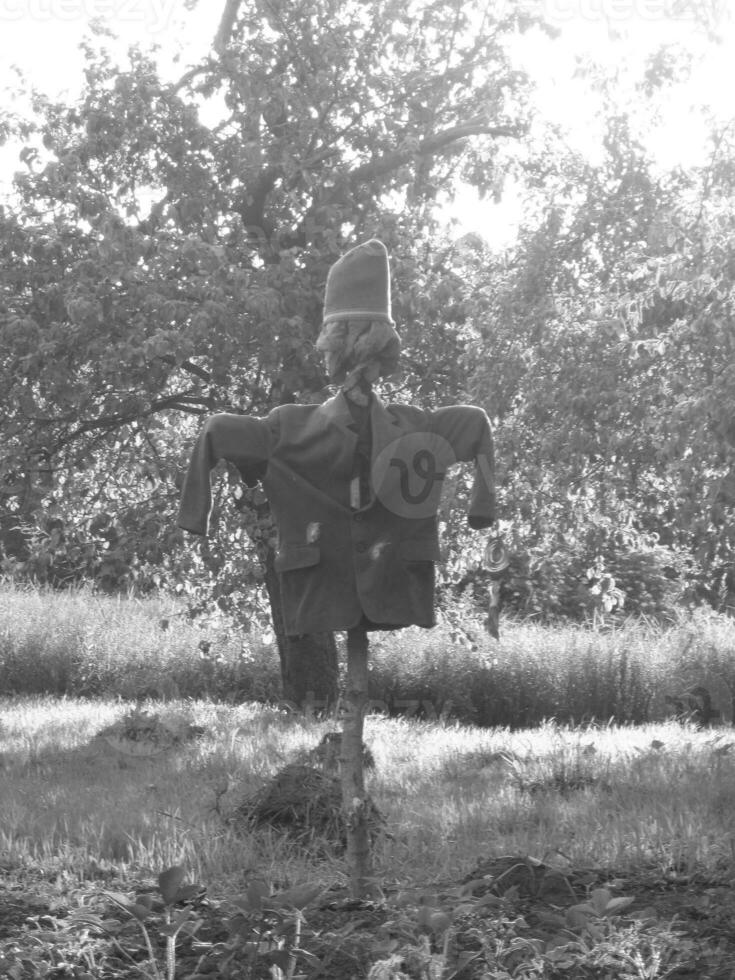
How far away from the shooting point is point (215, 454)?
411cm

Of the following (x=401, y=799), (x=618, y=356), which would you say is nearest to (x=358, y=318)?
(x=401, y=799)

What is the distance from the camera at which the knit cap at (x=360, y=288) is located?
13.9 ft

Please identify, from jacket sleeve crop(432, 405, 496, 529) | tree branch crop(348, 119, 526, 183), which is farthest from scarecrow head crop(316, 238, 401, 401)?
tree branch crop(348, 119, 526, 183)

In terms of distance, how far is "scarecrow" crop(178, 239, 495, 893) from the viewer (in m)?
4.13

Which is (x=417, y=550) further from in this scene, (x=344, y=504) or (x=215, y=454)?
(x=215, y=454)

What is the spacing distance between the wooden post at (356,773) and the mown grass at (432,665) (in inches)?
319

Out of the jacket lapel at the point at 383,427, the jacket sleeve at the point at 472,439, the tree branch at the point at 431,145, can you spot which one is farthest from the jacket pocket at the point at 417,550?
the tree branch at the point at 431,145

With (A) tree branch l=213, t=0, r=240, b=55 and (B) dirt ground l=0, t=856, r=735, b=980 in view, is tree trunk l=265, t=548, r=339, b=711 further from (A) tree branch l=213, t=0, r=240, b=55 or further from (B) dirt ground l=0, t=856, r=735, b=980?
(B) dirt ground l=0, t=856, r=735, b=980

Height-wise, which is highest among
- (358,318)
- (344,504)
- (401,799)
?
(358,318)

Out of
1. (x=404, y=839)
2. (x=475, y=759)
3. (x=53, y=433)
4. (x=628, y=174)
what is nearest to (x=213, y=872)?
(x=404, y=839)

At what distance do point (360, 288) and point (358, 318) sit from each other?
9 cm

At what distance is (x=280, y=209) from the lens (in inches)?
482

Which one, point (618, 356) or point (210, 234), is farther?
point (210, 234)

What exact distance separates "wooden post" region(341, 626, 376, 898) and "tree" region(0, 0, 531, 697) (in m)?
5.95
